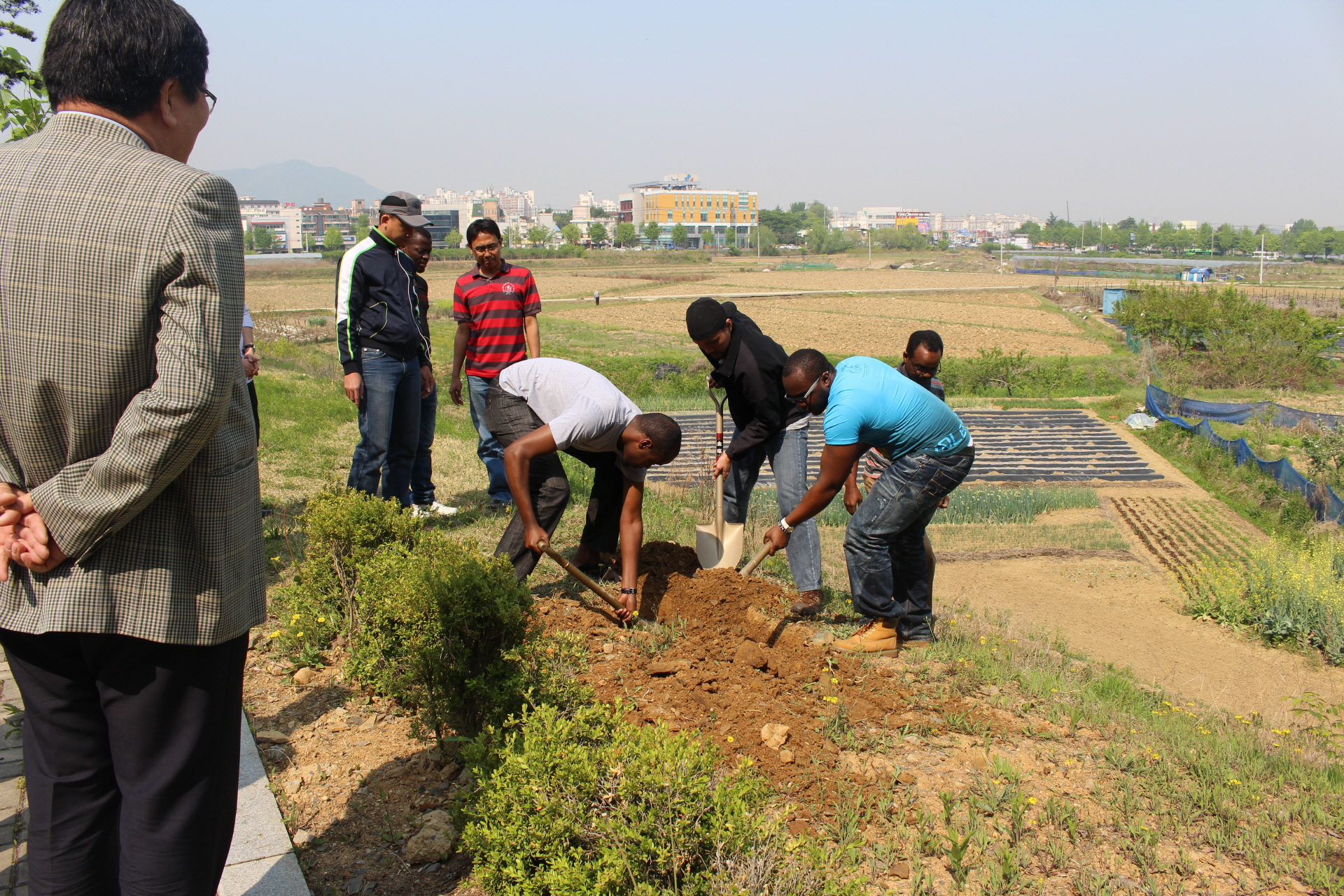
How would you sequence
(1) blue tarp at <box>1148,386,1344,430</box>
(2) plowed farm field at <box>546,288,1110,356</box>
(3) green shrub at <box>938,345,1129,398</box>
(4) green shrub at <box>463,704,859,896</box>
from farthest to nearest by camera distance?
(2) plowed farm field at <box>546,288,1110,356</box>
(3) green shrub at <box>938,345,1129,398</box>
(1) blue tarp at <box>1148,386,1344,430</box>
(4) green shrub at <box>463,704,859,896</box>

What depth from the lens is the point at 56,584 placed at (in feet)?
5.17

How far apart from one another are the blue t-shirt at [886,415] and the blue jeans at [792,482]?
0.56 metres

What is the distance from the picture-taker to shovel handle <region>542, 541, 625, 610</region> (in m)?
3.90

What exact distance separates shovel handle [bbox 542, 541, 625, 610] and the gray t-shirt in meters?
0.46

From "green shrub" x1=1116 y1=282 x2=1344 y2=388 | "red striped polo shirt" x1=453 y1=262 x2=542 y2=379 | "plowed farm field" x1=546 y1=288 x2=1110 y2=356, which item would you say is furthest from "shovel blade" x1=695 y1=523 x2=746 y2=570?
"plowed farm field" x1=546 y1=288 x2=1110 y2=356

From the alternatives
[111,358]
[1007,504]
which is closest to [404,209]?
[111,358]

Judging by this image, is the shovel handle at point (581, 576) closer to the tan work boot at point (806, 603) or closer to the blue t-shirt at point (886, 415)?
the tan work boot at point (806, 603)

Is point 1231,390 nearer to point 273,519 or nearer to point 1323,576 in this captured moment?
point 1323,576

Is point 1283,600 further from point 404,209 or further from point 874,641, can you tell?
point 404,209

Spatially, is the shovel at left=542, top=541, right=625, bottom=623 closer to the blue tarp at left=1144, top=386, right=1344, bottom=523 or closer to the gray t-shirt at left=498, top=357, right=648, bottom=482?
the gray t-shirt at left=498, top=357, right=648, bottom=482

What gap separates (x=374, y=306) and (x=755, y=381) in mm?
2284

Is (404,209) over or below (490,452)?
over

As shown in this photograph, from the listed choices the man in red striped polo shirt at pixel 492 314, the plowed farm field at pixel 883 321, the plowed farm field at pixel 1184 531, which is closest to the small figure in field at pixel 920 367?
the man in red striped polo shirt at pixel 492 314

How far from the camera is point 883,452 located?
4.30 meters
